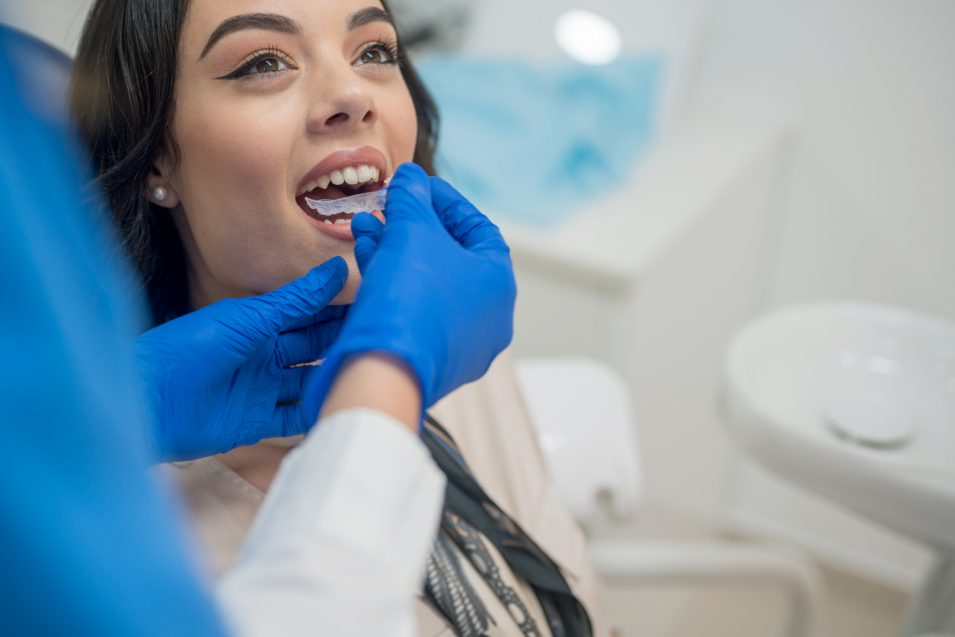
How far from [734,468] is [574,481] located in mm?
1076

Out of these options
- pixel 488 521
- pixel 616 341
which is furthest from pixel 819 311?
pixel 488 521

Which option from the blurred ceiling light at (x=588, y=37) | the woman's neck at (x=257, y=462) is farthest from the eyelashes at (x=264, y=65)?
the blurred ceiling light at (x=588, y=37)

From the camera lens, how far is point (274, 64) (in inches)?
29.2

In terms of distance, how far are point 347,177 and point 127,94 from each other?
0.62 feet

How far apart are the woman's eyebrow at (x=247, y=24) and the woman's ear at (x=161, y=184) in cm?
10

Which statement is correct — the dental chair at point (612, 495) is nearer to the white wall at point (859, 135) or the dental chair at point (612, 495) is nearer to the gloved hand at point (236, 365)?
the gloved hand at point (236, 365)

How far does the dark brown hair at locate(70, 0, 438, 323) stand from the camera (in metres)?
0.72

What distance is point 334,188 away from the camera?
0.78 meters

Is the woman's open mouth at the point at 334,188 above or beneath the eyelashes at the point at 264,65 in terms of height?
beneath

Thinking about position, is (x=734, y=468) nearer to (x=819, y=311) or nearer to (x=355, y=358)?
(x=819, y=311)

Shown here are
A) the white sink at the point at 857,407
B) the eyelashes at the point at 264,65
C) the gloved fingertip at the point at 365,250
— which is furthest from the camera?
the white sink at the point at 857,407

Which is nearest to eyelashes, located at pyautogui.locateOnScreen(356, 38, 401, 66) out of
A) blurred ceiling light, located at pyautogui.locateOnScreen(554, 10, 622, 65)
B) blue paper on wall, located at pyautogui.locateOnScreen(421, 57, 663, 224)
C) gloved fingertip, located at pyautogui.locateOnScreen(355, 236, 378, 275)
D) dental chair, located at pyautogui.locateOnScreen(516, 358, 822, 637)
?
gloved fingertip, located at pyautogui.locateOnScreen(355, 236, 378, 275)

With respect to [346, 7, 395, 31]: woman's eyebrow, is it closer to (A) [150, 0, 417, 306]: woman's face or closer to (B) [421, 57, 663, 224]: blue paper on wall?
(A) [150, 0, 417, 306]: woman's face

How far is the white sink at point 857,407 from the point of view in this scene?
971mm
